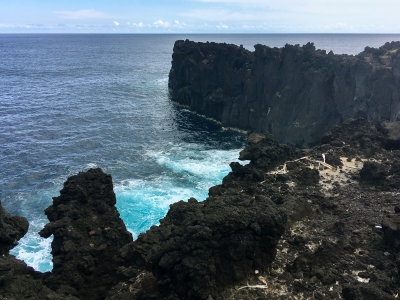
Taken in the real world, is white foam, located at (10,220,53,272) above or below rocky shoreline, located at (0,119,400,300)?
below

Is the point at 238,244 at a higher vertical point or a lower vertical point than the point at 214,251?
higher

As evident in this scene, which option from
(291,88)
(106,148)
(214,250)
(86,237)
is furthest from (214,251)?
(291,88)

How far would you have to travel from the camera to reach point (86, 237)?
1973 cm

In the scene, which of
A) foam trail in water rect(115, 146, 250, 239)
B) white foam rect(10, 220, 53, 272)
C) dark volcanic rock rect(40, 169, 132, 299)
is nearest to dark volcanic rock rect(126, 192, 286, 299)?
dark volcanic rock rect(40, 169, 132, 299)

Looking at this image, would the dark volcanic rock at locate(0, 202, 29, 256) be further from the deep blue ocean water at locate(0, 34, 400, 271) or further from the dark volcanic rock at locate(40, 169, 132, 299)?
the deep blue ocean water at locate(0, 34, 400, 271)

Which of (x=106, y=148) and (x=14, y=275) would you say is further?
(x=106, y=148)

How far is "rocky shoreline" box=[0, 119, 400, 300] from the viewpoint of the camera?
14836 mm

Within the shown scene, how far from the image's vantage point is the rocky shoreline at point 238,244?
48.7 ft

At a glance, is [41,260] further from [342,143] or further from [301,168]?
[342,143]

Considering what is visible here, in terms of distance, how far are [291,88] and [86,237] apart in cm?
4749

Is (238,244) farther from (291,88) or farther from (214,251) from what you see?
(291,88)

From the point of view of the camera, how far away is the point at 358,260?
16.5 metres

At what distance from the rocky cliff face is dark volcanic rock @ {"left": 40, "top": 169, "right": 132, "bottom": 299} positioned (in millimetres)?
36529

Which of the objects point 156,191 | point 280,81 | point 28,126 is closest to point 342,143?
point 156,191
